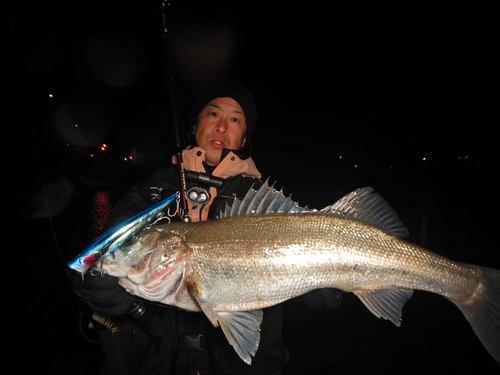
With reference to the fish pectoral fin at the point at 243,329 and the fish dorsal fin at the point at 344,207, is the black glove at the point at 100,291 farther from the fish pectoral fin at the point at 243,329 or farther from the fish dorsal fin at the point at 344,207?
the fish dorsal fin at the point at 344,207

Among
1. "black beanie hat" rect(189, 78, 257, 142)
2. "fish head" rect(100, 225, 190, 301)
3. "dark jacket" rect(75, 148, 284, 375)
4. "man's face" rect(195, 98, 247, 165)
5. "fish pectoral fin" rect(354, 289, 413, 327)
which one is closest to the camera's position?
"fish head" rect(100, 225, 190, 301)

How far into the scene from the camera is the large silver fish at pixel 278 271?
1509mm

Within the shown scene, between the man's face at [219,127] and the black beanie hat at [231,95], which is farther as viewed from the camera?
the black beanie hat at [231,95]

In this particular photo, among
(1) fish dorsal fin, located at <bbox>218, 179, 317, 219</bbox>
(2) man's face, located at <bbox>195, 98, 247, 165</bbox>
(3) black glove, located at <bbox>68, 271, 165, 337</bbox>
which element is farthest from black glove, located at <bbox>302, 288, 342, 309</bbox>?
(2) man's face, located at <bbox>195, 98, 247, 165</bbox>

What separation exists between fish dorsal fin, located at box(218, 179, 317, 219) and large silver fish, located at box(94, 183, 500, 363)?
11 cm

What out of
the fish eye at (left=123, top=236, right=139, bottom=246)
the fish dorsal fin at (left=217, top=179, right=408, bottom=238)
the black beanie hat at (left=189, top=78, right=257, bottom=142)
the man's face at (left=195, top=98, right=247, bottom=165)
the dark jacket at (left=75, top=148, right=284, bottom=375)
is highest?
the black beanie hat at (left=189, top=78, right=257, bottom=142)

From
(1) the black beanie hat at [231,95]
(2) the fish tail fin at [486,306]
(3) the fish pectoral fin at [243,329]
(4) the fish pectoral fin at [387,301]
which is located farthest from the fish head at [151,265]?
(2) the fish tail fin at [486,306]

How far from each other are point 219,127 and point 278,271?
1588 mm

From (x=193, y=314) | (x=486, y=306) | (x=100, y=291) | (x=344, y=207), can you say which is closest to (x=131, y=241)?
(x=100, y=291)

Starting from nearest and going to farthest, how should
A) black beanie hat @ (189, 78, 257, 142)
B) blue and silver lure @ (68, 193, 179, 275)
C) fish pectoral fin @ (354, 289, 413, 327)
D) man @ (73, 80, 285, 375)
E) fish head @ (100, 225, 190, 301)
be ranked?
blue and silver lure @ (68, 193, 179, 275) → fish head @ (100, 225, 190, 301) → fish pectoral fin @ (354, 289, 413, 327) → man @ (73, 80, 285, 375) → black beanie hat @ (189, 78, 257, 142)

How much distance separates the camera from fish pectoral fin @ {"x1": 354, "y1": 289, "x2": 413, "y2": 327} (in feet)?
5.17

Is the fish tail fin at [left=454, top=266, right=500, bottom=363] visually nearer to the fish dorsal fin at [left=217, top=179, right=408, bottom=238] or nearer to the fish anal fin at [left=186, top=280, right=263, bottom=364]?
the fish dorsal fin at [left=217, top=179, right=408, bottom=238]

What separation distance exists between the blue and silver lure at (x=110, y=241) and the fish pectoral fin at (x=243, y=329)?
0.82m

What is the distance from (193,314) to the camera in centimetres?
212
